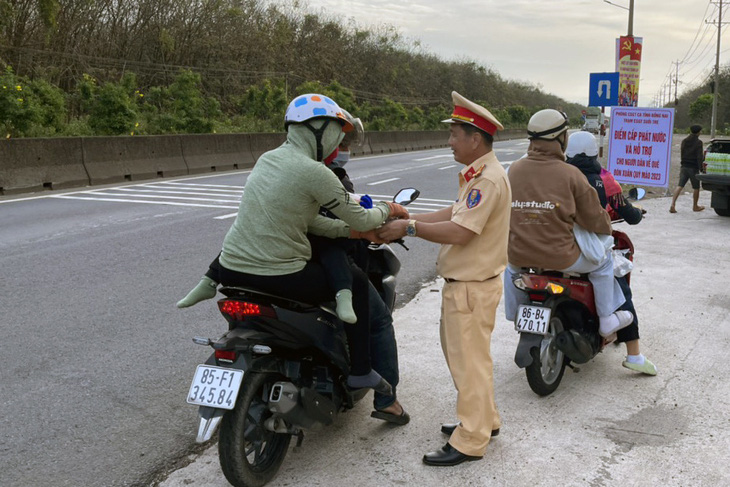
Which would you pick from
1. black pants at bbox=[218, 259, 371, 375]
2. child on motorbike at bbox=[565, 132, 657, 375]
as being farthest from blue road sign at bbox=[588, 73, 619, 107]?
black pants at bbox=[218, 259, 371, 375]

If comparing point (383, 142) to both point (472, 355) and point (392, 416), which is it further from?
point (472, 355)

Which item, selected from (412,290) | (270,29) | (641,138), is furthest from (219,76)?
(412,290)

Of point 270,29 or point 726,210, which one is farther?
point 270,29

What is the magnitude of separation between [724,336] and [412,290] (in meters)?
2.82

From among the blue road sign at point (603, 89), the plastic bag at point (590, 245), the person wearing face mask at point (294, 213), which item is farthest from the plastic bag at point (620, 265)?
the blue road sign at point (603, 89)

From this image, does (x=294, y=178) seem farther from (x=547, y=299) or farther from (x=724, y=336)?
(x=724, y=336)

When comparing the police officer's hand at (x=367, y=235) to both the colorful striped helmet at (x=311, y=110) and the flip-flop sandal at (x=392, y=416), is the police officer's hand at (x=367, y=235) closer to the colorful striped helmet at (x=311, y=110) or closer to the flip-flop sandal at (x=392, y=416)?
the colorful striped helmet at (x=311, y=110)

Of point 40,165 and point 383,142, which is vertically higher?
point 40,165

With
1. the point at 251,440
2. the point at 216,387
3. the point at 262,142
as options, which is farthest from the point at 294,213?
the point at 262,142

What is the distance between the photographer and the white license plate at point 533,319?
4.61 m

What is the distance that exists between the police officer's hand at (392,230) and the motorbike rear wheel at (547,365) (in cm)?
132

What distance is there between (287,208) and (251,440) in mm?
1072

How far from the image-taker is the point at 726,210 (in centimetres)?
1344

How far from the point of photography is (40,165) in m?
15.5
